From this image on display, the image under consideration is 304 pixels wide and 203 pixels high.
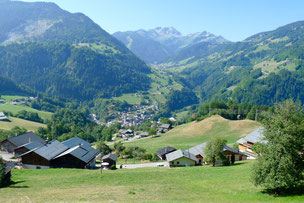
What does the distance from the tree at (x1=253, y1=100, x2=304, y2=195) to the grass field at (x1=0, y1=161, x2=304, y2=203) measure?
5.51ft

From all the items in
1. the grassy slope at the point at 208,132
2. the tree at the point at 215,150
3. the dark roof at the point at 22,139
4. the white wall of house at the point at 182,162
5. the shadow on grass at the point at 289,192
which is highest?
the shadow on grass at the point at 289,192

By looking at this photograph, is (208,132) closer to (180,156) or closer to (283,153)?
(180,156)

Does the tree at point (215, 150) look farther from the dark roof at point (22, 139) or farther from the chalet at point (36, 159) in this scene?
the dark roof at point (22, 139)

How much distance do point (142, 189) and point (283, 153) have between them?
17907mm

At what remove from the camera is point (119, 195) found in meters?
27.3

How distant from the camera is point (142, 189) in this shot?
30.9 m

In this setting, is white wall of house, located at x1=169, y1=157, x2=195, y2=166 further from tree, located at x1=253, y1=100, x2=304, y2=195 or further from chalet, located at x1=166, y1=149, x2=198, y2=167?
tree, located at x1=253, y1=100, x2=304, y2=195

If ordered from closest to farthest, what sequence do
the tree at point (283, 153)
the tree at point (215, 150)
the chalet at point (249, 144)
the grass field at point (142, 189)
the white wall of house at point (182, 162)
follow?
the tree at point (283, 153) < the grass field at point (142, 189) < the tree at point (215, 150) < the white wall of house at point (182, 162) < the chalet at point (249, 144)

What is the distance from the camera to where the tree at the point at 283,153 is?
2240 cm

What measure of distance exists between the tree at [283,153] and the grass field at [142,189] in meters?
1.68

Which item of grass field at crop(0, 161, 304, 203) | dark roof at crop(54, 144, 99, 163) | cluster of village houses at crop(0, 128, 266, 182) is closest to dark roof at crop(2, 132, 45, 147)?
cluster of village houses at crop(0, 128, 266, 182)

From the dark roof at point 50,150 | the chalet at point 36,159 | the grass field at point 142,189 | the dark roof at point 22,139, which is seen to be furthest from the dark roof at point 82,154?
the dark roof at point 22,139

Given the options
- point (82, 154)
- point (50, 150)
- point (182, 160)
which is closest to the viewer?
point (182, 160)

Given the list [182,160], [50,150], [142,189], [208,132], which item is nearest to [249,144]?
[182,160]
